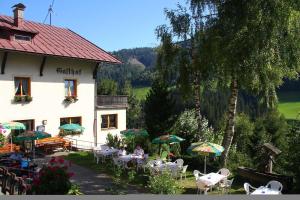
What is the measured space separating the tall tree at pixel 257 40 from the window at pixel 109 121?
48.9 feet

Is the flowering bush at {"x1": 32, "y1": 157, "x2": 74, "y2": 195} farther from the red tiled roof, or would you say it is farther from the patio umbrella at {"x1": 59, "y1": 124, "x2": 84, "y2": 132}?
the patio umbrella at {"x1": 59, "y1": 124, "x2": 84, "y2": 132}

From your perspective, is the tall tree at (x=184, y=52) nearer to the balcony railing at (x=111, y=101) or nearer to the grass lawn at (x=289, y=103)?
the balcony railing at (x=111, y=101)

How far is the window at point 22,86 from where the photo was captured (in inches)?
1034

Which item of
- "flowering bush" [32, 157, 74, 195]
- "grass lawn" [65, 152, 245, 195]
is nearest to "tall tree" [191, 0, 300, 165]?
"grass lawn" [65, 152, 245, 195]

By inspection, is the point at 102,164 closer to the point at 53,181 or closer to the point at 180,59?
the point at 180,59

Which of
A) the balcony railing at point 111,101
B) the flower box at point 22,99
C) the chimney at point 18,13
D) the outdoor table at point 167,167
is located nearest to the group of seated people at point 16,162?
the outdoor table at point 167,167

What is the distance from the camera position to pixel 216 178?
14.6m

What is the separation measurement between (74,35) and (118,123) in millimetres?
8173

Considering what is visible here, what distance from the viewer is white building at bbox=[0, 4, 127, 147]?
25766 millimetres

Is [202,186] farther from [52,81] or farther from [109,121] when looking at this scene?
[109,121]

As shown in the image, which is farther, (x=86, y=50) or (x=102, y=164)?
(x=86, y=50)

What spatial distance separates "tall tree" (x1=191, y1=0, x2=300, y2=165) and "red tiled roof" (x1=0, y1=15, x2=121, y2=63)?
1216 centimetres

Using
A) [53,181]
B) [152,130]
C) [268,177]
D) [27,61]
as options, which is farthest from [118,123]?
[53,181]

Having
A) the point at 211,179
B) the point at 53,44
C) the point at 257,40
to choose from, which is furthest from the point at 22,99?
the point at 211,179
